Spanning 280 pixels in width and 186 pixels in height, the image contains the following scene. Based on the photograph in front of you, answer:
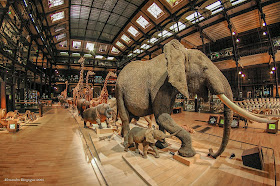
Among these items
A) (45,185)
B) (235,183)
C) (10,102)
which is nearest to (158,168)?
(235,183)

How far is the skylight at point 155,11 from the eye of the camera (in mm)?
12206

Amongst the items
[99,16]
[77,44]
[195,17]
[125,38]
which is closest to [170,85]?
[195,17]

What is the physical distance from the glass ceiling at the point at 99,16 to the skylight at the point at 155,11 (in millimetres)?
1172

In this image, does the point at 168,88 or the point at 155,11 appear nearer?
the point at 168,88

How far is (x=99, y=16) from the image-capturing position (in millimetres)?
14430

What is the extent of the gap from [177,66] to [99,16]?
54.4 feet

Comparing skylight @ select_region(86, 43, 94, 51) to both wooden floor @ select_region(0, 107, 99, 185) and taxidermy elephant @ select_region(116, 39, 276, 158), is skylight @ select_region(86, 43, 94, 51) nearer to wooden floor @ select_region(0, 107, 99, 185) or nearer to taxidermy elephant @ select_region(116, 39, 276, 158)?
wooden floor @ select_region(0, 107, 99, 185)

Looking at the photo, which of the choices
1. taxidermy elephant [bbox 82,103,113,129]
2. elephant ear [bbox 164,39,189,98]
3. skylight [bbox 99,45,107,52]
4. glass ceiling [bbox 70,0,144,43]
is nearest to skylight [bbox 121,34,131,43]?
glass ceiling [bbox 70,0,144,43]

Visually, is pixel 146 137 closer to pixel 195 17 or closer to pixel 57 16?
pixel 195 17

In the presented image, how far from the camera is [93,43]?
827 inches

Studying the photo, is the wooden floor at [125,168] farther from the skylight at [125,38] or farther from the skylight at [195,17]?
the skylight at [125,38]

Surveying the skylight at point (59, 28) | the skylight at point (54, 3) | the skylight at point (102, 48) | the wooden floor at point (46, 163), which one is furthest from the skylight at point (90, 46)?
the wooden floor at point (46, 163)

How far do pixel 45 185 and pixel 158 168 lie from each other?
1301 millimetres

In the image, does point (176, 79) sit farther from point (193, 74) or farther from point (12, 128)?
point (12, 128)
